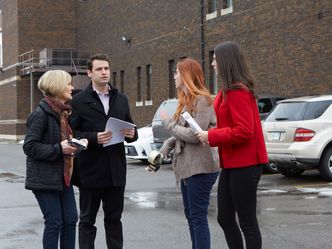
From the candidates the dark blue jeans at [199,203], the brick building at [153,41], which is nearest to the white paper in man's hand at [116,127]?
the dark blue jeans at [199,203]

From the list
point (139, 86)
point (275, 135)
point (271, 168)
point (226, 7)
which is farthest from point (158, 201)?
point (139, 86)

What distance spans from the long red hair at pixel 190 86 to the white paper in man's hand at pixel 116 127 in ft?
1.45

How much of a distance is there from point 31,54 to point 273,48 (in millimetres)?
25050

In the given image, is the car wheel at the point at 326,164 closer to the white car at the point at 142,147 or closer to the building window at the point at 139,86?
the white car at the point at 142,147

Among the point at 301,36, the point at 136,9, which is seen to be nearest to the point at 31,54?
the point at 136,9

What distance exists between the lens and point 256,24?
22031 millimetres

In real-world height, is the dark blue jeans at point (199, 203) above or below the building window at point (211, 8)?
below

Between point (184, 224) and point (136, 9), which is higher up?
point (136, 9)

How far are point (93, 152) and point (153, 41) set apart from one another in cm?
2591

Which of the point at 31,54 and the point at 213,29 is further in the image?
the point at 31,54

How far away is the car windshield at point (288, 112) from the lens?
12.4m

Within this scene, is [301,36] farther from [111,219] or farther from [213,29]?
[111,219]

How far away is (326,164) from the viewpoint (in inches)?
486

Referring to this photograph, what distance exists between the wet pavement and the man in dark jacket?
129cm
